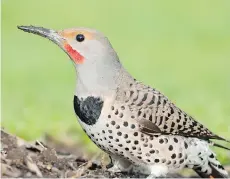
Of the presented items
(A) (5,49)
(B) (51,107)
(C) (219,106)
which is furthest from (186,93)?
Answer: (A) (5,49)

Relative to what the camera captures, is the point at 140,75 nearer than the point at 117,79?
No

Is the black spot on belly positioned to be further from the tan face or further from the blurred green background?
the blurred green background

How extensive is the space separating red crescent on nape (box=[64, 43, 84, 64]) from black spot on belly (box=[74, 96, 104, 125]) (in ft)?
0.90

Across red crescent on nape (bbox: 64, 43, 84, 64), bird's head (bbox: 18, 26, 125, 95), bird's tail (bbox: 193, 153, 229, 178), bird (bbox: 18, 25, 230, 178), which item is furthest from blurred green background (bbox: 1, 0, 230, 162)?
red crescent on nape (bbox: 64, 43, 84, 64)

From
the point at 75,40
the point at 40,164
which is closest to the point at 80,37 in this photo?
the point at 75,40

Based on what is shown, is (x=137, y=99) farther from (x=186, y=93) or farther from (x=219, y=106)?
(x=186, y=93)

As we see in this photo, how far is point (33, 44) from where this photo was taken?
17.7 m

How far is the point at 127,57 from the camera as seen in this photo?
55.2ft

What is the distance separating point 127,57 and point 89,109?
10303 millimetres

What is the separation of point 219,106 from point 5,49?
6.16 metres

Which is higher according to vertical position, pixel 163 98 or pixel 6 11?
pixel 6 11

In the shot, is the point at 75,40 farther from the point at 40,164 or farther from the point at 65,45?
the point at 40,164

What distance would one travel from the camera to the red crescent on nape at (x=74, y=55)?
659 centimetres

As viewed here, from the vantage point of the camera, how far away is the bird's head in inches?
260
